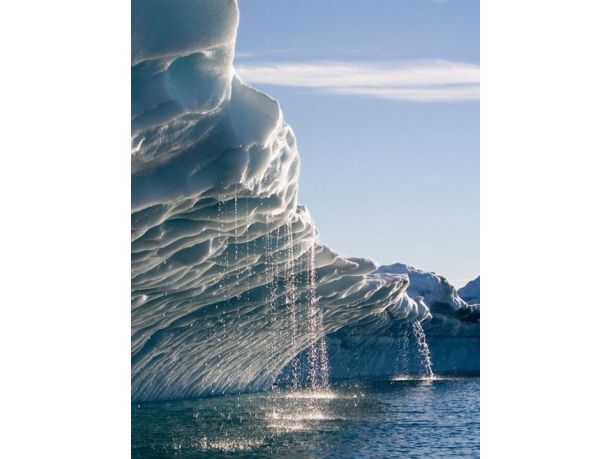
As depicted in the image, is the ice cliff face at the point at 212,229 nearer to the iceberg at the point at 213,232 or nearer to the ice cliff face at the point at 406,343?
the iceberg at the point at 213,232

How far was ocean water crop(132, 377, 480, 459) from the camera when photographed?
12.3 meters

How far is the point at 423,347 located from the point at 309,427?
48.8 feet

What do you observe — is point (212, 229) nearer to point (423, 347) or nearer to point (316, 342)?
point (316, 342)

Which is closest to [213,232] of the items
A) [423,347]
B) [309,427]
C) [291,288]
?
[291,288]

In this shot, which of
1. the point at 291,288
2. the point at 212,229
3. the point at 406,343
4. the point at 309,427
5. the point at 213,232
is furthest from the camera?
the point at 406,343

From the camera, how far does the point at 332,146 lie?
12.4 metres

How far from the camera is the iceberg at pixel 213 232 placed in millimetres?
9289

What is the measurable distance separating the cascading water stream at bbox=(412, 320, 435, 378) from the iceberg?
16.8 feet

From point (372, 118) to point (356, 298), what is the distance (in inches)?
275

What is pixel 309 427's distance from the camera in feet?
46.9

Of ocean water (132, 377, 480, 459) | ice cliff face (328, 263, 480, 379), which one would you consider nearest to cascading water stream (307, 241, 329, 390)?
ice cliff face (328, 263, 480, 379)
